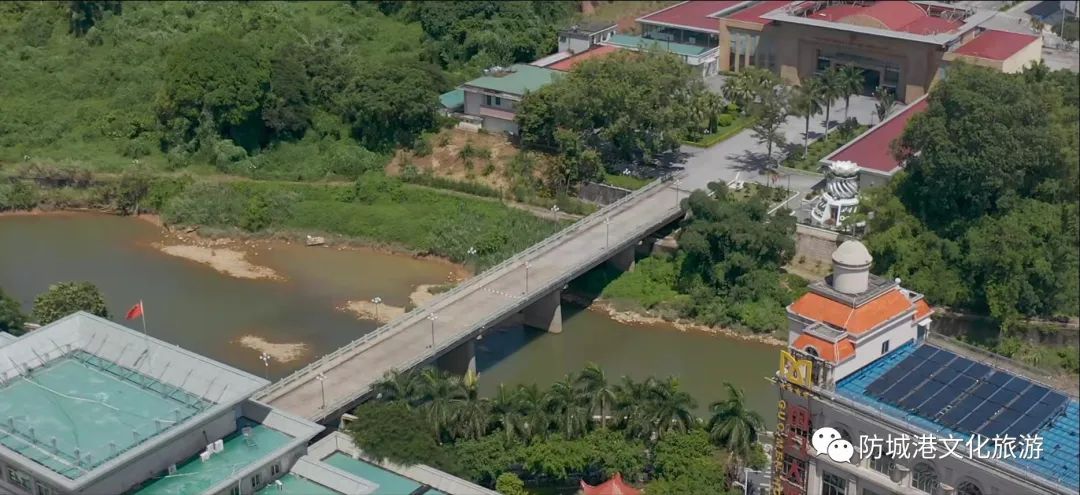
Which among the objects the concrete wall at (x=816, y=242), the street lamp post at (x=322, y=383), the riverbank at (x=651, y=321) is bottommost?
the riverbank at (x=651, y=321)

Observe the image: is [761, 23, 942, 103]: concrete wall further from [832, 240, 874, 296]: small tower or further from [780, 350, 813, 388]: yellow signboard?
[780, 350, 813, 388]: yellow signboard

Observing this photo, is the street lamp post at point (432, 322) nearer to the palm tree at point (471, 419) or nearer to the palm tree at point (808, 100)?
the palm tree at point (471, 419)

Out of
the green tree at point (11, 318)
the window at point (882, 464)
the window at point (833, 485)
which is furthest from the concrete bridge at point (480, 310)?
the window at point (882, 464)

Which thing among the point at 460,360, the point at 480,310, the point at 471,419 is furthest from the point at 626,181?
the point at 471,419

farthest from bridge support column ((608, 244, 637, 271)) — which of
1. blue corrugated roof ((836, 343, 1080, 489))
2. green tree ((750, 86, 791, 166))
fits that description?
blue corrugated roof ((836, 343, 1080, 489))

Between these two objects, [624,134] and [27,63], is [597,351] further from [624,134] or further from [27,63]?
[27,63]

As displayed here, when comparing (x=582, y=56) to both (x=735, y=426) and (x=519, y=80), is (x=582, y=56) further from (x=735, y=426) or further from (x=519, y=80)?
(x=735, y=426)
